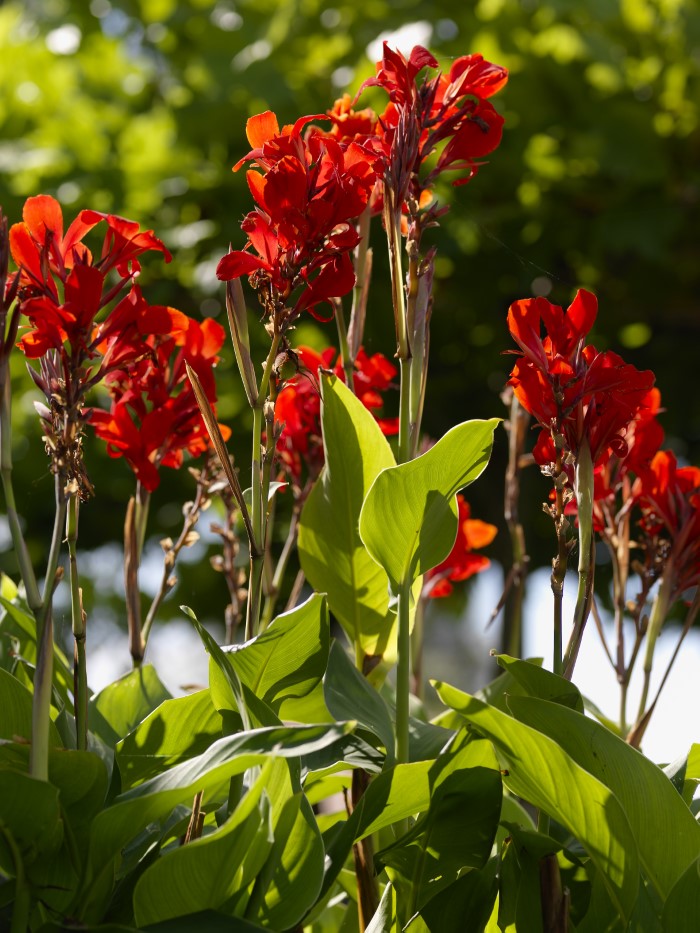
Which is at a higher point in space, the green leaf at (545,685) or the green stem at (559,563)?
the green stem at (559,563)

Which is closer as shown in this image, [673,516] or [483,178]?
[673,516]

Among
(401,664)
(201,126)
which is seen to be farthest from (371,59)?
(401,664)

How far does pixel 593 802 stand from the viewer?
0.43 meters

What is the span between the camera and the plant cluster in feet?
1.38

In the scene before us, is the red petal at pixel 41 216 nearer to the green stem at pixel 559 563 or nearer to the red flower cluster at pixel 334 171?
the red flower cluster at pixel 334 171

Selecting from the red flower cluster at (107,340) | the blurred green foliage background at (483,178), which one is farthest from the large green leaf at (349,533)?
the blurred green foliage background at (483,178)

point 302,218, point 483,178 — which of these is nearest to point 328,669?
point 302,218

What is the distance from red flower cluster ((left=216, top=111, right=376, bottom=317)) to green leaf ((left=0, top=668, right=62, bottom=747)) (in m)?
0.24

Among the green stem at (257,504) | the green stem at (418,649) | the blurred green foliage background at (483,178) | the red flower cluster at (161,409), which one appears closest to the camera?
the green stem at (257,504)

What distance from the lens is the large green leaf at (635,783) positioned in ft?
1.52

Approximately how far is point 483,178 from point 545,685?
6.99 feet

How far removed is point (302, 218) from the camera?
50 centimetres

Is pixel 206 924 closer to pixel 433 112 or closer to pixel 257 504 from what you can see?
pixel 257 504

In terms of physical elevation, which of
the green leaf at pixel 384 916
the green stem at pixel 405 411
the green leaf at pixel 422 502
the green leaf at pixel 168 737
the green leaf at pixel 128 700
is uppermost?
the green stem at pixel 405 411
